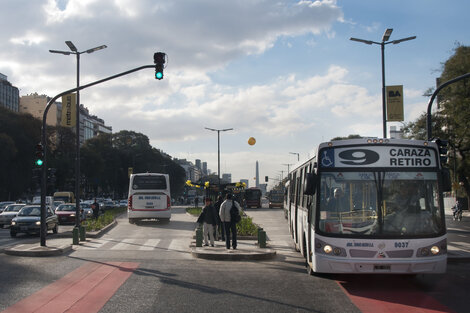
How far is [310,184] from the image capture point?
32.8 ft

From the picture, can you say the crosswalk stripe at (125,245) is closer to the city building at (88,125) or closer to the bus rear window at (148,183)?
the bus rear window at (148,183)

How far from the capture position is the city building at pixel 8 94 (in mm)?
96688

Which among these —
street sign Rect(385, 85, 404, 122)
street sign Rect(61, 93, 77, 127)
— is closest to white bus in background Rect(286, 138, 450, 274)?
street sign Rect(385, 85, 404, 122)

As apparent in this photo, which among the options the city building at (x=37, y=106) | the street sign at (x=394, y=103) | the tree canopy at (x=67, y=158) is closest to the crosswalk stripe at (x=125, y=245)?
the tree canopy at (x=67, y=158)

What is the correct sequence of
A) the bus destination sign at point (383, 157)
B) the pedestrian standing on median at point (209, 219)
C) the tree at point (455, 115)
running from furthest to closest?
the tree at point (455, 115) < the pedestrian standing on median at point (209, 219) < the bus destination sign at point (383, 157)

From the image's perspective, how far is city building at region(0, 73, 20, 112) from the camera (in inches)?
3807

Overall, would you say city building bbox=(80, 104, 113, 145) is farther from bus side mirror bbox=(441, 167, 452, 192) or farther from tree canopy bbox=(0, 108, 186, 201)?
bus side mirror bbox=(441, 167, 452, 192)

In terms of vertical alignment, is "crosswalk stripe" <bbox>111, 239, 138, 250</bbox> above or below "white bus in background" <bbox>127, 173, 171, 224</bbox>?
below

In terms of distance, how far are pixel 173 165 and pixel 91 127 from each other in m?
40.5

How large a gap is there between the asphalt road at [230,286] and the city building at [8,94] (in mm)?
89477

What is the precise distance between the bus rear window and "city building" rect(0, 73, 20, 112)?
7245 centimetres

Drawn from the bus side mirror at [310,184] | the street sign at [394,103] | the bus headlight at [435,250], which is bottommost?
the bus headlight at [435,250]

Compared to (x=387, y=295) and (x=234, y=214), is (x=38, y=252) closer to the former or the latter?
(x=234, y=214)

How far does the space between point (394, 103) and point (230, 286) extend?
13980 millimetres
